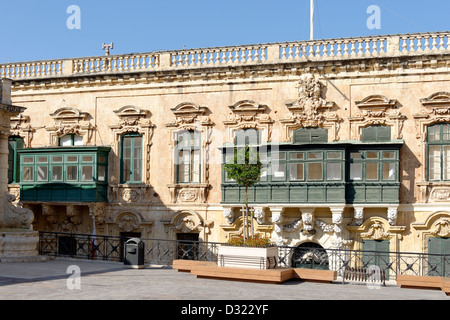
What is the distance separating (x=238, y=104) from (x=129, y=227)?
23.5 ft

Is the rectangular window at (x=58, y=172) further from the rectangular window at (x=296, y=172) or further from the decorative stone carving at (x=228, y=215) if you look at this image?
the rectangular window at (x=296, y=172)

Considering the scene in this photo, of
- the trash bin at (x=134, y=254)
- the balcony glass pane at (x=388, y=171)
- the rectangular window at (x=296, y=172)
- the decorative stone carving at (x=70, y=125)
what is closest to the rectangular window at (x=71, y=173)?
the decorative stone carving at (x=70, y=125)

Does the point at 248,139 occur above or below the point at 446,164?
above

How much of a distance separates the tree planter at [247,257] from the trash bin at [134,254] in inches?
124

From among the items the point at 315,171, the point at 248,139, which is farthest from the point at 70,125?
the point at 315,171

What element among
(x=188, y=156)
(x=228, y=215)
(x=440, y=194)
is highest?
(x=188, y=156)

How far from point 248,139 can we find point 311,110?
2805mm

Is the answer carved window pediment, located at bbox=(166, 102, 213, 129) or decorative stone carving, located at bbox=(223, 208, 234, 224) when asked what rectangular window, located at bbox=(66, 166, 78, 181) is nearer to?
carved window pediment, located at bbox=(166, 102, 213, 129)

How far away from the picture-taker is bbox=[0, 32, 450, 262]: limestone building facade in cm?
2425

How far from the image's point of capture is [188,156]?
27281 millimetres

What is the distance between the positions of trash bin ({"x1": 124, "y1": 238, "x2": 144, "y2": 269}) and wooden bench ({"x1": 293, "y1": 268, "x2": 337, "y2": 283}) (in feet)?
16.3

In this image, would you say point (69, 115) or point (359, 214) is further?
point (69, 115)

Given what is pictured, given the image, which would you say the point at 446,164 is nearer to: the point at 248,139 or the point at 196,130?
the point at 248,139
